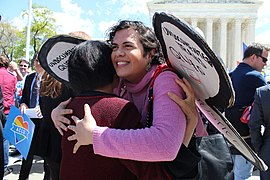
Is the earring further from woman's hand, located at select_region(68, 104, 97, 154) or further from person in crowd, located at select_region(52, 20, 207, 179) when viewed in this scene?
woman's hand, located at select_region(68, 104, 97, 154)

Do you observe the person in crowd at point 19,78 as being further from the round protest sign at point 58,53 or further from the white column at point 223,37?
the white column at point 223,37

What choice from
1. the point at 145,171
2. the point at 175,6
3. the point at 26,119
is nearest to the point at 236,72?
the point at 26,119

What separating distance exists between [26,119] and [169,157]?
320 centimetres

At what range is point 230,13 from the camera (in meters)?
57.3

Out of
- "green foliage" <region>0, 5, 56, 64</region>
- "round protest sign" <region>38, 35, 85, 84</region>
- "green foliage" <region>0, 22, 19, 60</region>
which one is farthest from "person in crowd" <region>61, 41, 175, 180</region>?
"green foliage" <region>0, 22, 19, 60</region>

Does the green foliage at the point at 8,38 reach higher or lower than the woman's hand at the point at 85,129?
lower

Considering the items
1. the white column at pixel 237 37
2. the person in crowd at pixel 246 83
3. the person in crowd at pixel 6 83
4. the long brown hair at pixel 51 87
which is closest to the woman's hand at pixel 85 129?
the long brown hair at pixel 51 87

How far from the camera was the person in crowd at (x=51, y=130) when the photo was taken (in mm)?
2748

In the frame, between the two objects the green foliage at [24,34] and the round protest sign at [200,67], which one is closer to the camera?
the round protest sign at [200,67]

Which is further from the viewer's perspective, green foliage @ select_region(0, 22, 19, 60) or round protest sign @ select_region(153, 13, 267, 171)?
green foliage @ select_region(0, 22, 19, 60)

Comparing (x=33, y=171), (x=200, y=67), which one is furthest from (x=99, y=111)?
(x=33, y=171)

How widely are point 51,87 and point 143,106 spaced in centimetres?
145

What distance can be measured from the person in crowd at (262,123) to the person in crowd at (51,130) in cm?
195

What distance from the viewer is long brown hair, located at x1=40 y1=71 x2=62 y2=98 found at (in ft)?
9.28
